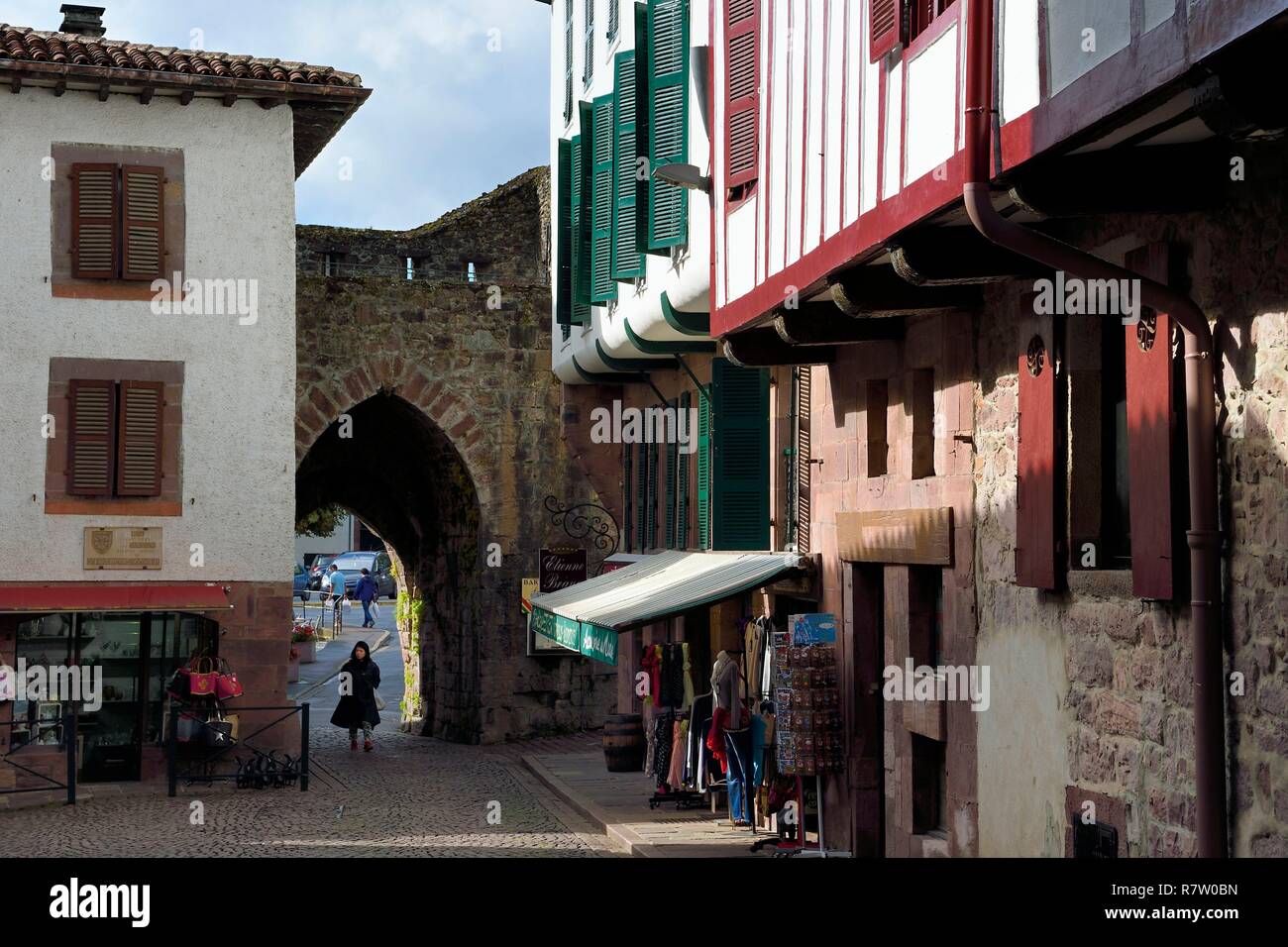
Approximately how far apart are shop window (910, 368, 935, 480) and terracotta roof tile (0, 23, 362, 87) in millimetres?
10569

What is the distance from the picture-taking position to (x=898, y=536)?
10578 millimetres

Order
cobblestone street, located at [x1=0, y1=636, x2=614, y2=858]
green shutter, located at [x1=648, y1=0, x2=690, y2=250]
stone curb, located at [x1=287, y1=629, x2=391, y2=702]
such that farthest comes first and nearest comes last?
stone curb, located at [x1=287, y1=629, x2=391, y2=702] < green shutter, located at [x1=648, y1=0, x2=690, y2=250] < cobblestone street, located at [x1=0, y1=636, x2=614, y2=858]

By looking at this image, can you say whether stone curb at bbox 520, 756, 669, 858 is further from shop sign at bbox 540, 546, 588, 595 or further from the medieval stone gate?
the medieval stone gate

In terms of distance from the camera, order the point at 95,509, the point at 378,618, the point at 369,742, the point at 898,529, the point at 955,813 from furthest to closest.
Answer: the point at 378,618
the point at 369,742
the point at 95,509
the point at 898,529
the point at 955,813

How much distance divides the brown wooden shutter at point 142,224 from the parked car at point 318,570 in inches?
1435

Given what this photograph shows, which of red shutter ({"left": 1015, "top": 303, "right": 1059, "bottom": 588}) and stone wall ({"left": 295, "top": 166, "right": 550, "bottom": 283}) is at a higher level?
stone wall ({"left": 295, "top": 166, "right": 550, "bottom": 283})

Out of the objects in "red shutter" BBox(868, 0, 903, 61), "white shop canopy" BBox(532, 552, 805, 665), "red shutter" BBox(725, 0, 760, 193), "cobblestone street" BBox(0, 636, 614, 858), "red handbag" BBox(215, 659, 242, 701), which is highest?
"red shutter" BBox(725, 0, 760, 193)

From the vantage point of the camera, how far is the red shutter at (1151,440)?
6.91 m

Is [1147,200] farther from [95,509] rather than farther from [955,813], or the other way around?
[95,509]

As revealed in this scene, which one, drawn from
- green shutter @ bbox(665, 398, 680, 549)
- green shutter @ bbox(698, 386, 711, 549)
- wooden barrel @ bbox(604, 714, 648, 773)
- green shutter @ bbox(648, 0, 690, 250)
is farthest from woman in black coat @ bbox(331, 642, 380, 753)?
green shutter @ bbox(648, 0, 690, 250)

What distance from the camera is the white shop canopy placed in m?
12.7

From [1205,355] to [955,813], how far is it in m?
3.91
